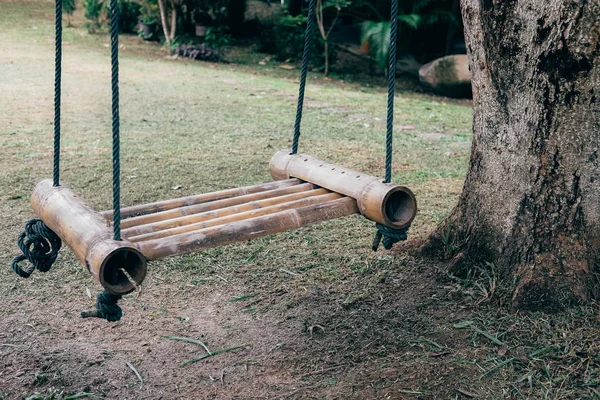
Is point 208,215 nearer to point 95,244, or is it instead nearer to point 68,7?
point 95,244

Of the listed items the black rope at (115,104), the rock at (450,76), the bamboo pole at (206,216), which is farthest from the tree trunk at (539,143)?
the rock at (450,76)

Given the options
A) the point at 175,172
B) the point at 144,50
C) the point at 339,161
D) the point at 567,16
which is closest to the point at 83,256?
the point at 567,16

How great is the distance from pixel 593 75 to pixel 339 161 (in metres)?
3.02

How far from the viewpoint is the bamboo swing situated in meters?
2.01

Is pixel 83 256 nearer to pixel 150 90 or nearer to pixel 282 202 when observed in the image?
pixel 282 202

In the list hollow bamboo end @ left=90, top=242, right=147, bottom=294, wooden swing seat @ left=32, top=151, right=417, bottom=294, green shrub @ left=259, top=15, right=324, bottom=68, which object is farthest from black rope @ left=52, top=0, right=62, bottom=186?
green shrub @ left=259, top=15, right=324, bottom=68

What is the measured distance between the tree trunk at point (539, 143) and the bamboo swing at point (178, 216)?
0.37 metres

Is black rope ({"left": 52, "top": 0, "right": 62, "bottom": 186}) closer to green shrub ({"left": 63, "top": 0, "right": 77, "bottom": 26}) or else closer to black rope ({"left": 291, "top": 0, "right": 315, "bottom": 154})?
black rope ({"left": 291, "top": 0, "right": 315, "bottom": 154})

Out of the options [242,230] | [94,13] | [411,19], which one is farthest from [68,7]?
[242,230]

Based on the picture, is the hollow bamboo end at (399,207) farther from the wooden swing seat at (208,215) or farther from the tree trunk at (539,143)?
the tree trunk at (539,143)

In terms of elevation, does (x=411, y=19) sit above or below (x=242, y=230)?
above

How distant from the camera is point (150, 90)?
322 inches

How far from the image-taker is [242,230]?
7.27ft

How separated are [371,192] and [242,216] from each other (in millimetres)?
523
